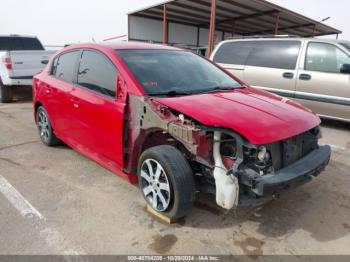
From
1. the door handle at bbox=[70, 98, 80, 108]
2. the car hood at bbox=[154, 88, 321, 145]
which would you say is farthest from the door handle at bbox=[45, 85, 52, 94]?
the car hood at bbox=[154, 88, 321, 145]

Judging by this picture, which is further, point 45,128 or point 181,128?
point 45,128

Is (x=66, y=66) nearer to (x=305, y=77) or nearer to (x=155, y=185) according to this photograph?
(x=155, y=185)

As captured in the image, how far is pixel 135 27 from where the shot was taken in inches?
660

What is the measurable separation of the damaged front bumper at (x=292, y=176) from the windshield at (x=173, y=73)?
3.96 ft

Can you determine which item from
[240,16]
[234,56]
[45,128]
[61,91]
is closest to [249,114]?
[61,91]

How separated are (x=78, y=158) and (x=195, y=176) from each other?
2.22 m

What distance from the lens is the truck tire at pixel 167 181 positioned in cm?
269

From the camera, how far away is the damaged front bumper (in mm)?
2455

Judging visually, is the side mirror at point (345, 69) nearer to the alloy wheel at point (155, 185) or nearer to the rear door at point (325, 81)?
the rear door at point (325, 81)

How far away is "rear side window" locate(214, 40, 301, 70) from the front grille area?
3.72 metres

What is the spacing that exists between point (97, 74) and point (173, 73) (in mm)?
854

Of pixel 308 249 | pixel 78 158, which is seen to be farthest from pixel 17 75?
pixel 308 249

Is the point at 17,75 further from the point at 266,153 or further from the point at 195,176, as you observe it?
the point at 266,153

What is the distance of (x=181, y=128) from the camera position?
8.73 ft
